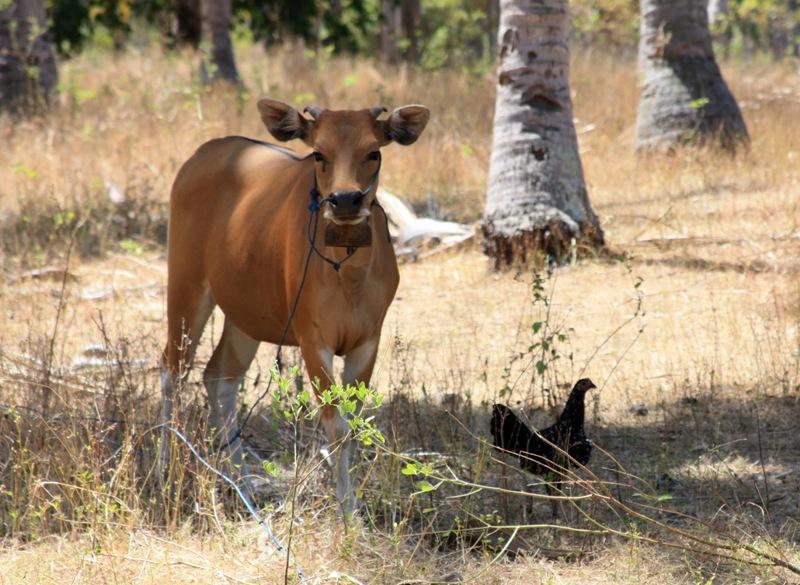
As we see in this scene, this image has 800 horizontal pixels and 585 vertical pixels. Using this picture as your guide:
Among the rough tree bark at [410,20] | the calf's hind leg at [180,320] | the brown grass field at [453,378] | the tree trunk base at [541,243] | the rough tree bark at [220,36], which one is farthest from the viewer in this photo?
the rough tree bark at [410,20]

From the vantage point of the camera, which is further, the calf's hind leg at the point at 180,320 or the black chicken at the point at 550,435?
the calf's hind leg at the point at 180,320

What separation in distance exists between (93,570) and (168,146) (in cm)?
1037

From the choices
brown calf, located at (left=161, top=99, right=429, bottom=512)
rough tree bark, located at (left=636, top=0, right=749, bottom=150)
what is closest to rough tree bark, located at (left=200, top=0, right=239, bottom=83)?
rough tree bark, located at (left=636, top=0, right=749, bottom=150)

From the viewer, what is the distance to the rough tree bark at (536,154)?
10.6 metres

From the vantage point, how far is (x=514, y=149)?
10.8 metres

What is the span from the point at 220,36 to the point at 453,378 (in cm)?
1348

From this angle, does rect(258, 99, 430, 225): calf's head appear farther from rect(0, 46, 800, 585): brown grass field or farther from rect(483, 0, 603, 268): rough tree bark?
rect(483, 0, 603, 268): rough tree bark

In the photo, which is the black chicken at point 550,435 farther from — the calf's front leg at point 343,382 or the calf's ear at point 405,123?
the calf's ear at point 405,123

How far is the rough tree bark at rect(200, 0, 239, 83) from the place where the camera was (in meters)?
19.1

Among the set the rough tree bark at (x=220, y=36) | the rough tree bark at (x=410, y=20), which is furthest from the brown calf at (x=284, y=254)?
the rough tree bark at (x=410, y=20)

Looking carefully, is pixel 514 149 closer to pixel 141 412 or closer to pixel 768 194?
pixel 768 194

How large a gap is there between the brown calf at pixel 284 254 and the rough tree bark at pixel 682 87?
8260mm

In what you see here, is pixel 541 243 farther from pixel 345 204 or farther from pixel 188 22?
pixel 188 22

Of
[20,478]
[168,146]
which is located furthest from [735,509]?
[168,146]
